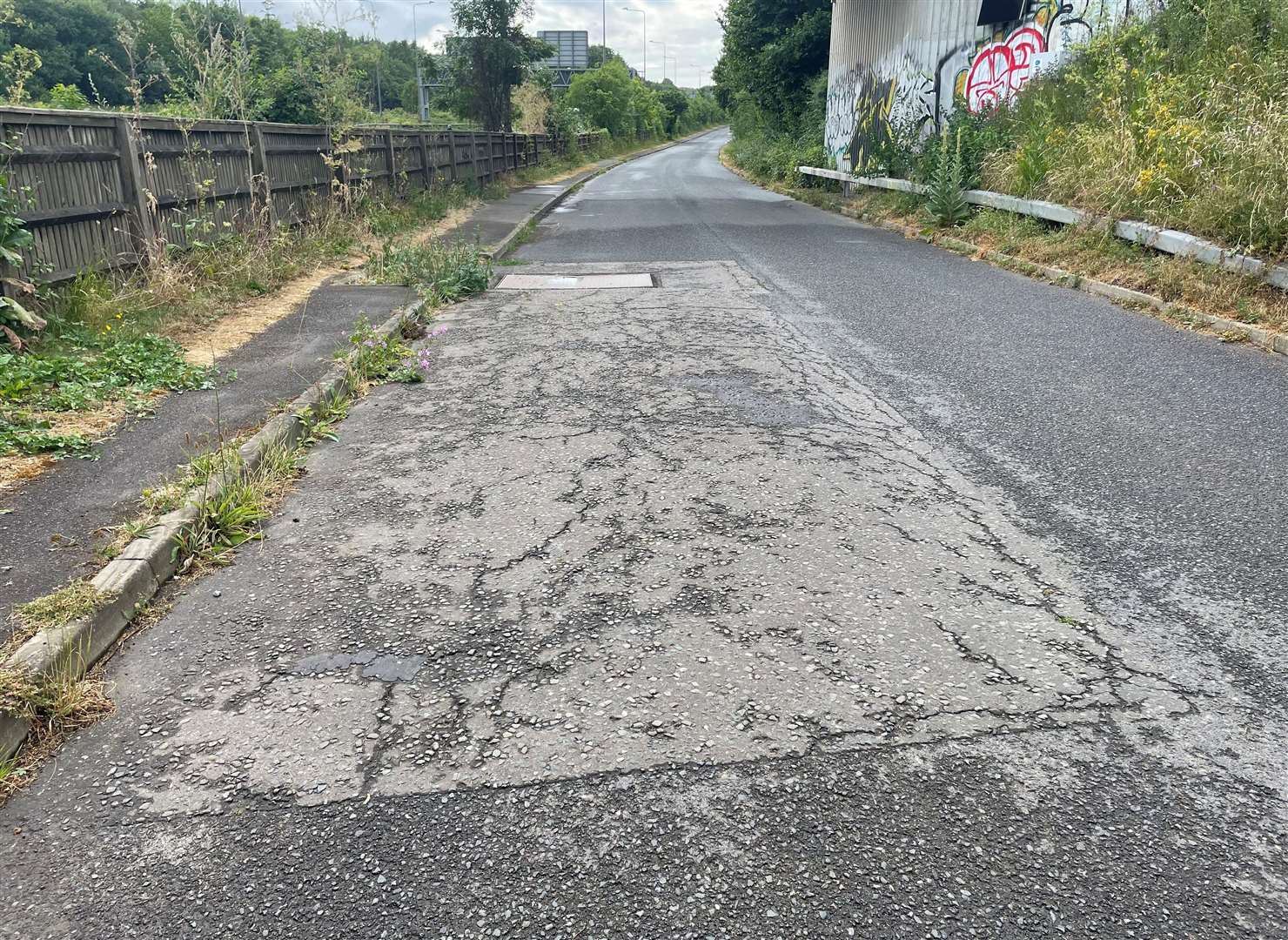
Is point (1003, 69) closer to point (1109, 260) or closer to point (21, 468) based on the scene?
point (1109, 260)

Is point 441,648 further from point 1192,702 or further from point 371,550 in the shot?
point 1192,702

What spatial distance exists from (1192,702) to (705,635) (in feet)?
4.93

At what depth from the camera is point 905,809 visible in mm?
2305

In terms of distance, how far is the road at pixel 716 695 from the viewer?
2084 mm

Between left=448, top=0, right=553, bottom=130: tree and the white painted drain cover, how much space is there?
21.6 metres

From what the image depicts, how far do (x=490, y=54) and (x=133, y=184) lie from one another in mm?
24551

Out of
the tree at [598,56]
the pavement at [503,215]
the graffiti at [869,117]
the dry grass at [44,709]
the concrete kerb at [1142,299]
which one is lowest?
the dry grass at [44,709]

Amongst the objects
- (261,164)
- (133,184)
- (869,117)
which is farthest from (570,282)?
(869,117)

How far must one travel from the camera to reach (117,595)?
3.25 m

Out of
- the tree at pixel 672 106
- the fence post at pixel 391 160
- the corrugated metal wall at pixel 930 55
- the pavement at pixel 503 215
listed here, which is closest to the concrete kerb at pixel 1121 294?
the corrugated metal wall at pixel 930 55

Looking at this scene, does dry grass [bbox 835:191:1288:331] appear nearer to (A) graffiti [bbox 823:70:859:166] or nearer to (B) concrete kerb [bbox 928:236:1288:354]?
(B) concrete kerb [bbox 928:236:1288:354]

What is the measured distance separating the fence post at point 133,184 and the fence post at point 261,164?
100 inches

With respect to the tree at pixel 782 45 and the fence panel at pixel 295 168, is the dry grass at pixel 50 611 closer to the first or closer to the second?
the fence panel at pixel 295 168

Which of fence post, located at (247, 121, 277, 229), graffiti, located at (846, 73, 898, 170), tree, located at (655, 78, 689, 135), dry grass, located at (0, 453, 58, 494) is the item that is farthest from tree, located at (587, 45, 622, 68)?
dry grass, located at (0, 453, 58, 494)
